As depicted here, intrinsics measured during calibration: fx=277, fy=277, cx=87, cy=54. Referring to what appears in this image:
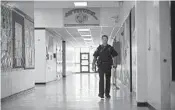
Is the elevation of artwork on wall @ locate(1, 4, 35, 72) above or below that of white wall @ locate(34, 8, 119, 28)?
below

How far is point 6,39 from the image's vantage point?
7.21 meters

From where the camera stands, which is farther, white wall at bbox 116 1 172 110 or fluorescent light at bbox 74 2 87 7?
fluorescent light at bbox 74 2 87 7

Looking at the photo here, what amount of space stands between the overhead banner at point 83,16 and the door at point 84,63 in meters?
21.0

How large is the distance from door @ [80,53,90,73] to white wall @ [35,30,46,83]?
19.4 metres

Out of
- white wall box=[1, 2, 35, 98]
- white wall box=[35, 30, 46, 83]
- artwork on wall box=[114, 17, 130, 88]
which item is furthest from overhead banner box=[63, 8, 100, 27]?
white wall box=[1, 2, 35, 98]

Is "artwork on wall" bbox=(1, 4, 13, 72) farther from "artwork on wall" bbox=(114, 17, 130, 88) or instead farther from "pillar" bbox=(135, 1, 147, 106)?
"artwork on wall" bbox=(114, 17, 130, 88)

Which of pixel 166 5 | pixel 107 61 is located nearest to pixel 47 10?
pixel 107 61

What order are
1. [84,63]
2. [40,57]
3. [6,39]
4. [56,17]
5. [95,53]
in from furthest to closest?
[84,63] → [40,57] → [56,17] → [95,53] → [6,39]

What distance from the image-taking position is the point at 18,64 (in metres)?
8.39

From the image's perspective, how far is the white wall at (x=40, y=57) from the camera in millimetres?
13320

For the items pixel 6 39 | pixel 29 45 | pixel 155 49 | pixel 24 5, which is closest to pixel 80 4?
pixel 24 5

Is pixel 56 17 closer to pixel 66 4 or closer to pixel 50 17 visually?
pixel 50 17

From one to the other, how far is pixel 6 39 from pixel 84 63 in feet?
85.7

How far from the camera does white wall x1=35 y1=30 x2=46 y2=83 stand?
43.7ft
